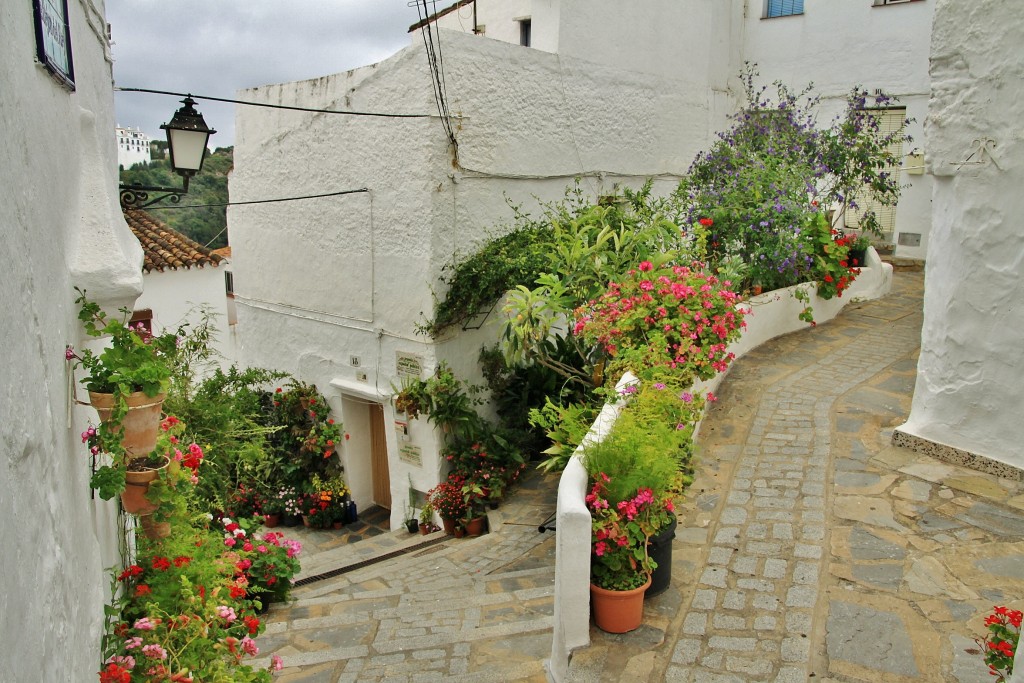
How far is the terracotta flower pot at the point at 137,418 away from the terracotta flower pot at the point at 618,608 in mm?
2397

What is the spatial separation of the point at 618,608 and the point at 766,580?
40.1 inches

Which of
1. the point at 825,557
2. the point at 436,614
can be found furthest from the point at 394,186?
the point at 825,557

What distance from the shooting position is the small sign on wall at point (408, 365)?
9.00 metres

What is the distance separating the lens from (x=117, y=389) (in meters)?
3.23

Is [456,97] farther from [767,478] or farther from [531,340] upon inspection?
[767,478]

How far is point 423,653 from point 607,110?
816 centimetres

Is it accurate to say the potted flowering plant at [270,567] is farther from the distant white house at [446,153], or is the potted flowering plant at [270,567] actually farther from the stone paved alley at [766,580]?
the distant white house at [446,153]

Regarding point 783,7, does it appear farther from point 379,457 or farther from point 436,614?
point 436,614

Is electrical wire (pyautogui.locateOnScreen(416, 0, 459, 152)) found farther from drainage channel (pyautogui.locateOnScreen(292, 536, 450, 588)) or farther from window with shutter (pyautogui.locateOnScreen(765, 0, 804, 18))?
window with shutter (pyautogui.locateOnScreen(765, 0, 804, 18))

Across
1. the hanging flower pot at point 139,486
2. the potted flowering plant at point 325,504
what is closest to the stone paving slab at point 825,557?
the hanging flower pot at point 139,486

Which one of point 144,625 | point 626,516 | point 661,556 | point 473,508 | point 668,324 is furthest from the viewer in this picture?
point 473,508

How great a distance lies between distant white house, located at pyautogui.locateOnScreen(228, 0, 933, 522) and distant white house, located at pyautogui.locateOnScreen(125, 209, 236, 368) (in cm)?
195

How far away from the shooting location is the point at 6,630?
151cm

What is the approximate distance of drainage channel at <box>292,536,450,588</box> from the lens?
7.68 m
